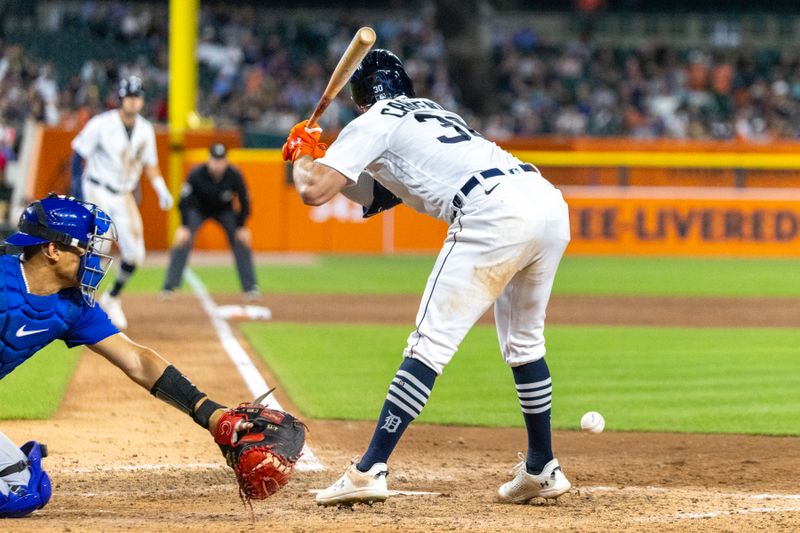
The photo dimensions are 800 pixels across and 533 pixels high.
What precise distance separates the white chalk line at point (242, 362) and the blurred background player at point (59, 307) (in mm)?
1443

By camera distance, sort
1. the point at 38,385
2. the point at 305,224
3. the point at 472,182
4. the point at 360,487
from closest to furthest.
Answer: the point at 360,487 → the point at 472,182 → the point at 38,385 → the point at 305,224

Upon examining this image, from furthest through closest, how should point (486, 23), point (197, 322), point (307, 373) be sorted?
1. point (486, 23)
2. point (197, 322)
3. point (307, 373)

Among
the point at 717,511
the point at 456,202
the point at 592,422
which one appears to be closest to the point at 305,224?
the point at 592,422

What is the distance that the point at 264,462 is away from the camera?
5020mm

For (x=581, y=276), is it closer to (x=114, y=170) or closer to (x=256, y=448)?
(x=114, y=170)

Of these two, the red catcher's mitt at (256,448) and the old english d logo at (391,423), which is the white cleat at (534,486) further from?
the red catcher's mitt at (256,448)

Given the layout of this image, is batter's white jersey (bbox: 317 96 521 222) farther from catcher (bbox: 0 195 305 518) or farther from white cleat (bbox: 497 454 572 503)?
white cleat (bbox: 497 454 572 503)

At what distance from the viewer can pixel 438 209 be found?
5461mm

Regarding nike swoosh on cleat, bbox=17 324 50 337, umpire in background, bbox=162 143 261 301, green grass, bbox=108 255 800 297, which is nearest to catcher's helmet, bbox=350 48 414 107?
nike swoosh on cleat, bbox=17 324 50 337

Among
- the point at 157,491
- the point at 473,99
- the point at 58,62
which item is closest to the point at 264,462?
the point at 157,491

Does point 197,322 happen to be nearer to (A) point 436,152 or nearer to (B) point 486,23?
(A) point 436,152

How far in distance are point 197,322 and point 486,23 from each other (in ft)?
72.1

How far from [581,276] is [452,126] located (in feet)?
49.4

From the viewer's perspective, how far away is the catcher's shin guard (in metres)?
5.09
